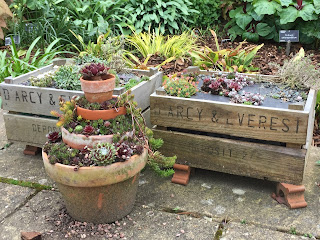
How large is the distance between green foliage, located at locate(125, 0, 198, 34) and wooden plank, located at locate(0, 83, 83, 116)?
9.51ft

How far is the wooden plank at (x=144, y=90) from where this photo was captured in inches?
119

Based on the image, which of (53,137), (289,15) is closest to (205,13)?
(289,15)

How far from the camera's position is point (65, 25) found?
221 inches

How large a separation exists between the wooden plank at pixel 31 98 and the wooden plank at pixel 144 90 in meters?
0.43

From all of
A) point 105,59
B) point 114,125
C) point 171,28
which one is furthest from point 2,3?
point 114,125

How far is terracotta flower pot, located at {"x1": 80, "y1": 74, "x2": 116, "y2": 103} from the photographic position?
2303 millimetres

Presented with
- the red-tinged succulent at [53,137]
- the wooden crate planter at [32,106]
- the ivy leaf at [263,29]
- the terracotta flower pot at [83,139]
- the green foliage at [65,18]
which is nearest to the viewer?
the terracotta flower pot at [83,139]

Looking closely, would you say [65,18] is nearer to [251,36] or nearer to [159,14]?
[159,14]

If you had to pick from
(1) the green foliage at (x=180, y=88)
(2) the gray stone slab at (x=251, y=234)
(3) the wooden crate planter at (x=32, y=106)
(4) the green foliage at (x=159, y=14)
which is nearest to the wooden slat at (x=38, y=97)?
(3) the wooden crate planter at (x=32, y=106)

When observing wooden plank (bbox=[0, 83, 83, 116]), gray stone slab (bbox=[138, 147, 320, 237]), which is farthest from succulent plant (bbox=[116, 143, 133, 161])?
wooden plank (bbox=[0, 83, 83, 116])

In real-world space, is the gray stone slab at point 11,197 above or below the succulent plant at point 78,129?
below

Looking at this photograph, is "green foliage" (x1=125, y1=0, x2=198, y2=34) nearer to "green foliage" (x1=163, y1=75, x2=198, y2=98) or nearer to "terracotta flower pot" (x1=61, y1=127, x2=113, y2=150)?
"green foliage" (x1=163, y1=75, x2=198, y2=98)

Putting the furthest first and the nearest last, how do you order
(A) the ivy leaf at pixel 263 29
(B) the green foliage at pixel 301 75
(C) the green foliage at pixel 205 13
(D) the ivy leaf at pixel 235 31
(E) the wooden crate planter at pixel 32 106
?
1. (C) the green foliage at pixel 205 13
2. (D) the ivy leaf at pixel 235 31
3. (A) the ivy leaf at pixel 263 29
4. (E) the wooden crate planter at pixel 32 106
5. (B) the green foliage at pixel 301 75

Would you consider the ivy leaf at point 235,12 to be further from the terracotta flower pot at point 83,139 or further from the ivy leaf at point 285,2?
the terracotta flower pot at point 83,139
